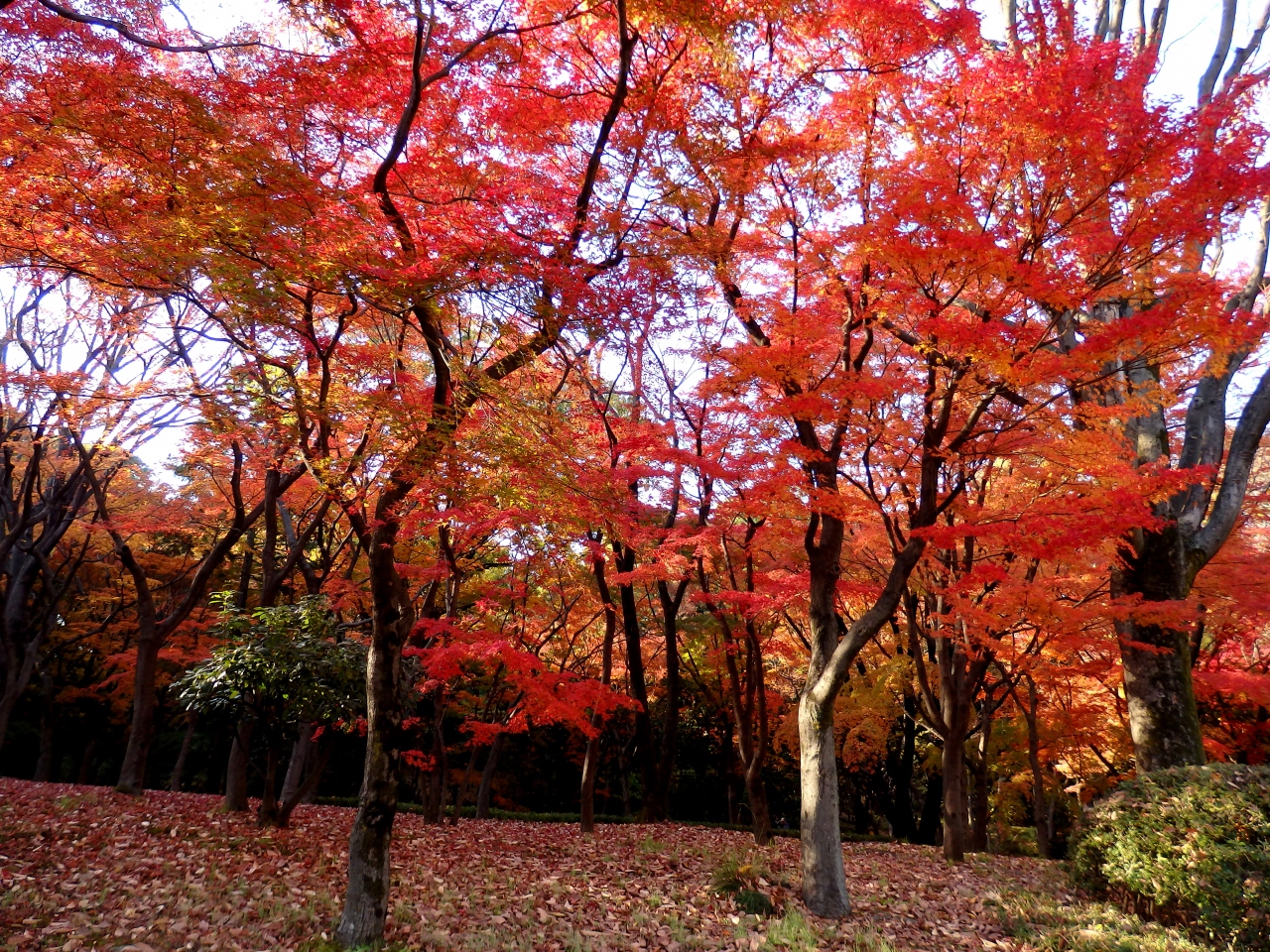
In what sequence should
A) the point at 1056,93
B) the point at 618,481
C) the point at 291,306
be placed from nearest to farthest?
the point at 1056,93 → the point at 291,306 → the point at 618,481

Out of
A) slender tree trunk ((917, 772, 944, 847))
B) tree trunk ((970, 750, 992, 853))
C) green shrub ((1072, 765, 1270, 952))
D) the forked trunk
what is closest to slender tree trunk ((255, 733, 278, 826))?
the forked trunk

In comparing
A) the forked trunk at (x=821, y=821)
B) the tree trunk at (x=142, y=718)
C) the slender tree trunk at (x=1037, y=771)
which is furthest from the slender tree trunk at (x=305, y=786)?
the slender tree trunk at (x=1037, y=771)

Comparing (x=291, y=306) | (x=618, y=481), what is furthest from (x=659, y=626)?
(x=291, y=306)

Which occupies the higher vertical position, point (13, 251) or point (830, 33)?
point (830, 33)

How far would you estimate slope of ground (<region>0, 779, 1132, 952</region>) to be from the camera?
611cm

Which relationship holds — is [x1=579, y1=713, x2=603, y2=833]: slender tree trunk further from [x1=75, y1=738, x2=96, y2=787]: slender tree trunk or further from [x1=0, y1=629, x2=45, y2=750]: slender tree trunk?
[x1=75, y1=738, x2=96, y2=787]: slender tree trunk

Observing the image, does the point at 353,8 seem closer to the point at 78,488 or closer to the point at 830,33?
the point at 830,33

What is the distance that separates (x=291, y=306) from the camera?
7.43 metres

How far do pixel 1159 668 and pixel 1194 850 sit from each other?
291 centimetres

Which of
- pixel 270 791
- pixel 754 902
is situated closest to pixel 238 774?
pixel 270 791

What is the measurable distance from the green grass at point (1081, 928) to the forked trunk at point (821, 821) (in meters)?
1.68

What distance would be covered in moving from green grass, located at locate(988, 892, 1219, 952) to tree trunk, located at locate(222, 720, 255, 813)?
1006cm

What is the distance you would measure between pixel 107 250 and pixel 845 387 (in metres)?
8.02

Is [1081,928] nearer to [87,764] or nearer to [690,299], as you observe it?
[690,299]
